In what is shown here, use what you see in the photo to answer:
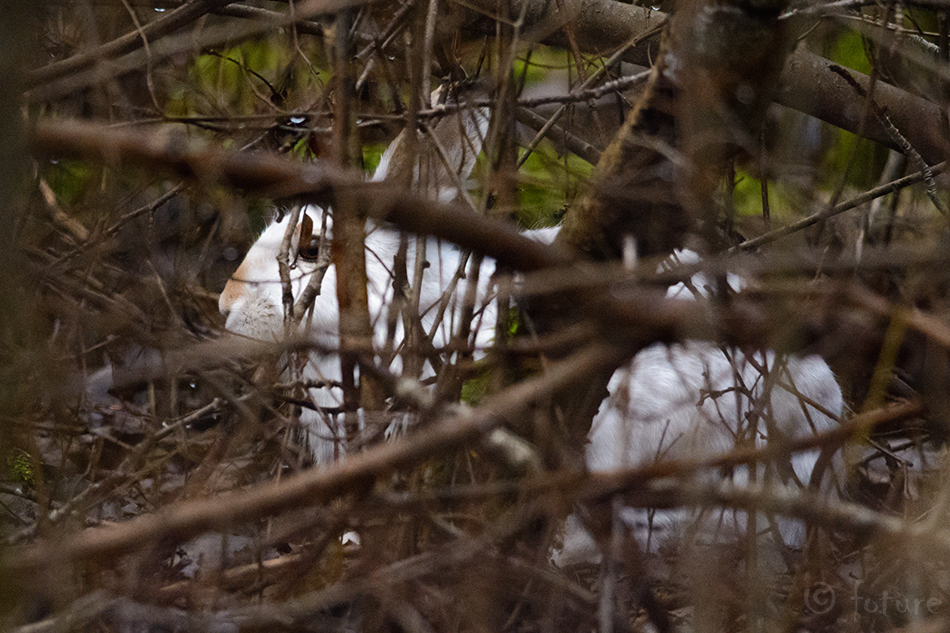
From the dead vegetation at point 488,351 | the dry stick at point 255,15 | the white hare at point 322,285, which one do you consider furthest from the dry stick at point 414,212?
the dry stick at point 255,15

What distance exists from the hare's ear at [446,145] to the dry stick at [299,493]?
2.85 ft

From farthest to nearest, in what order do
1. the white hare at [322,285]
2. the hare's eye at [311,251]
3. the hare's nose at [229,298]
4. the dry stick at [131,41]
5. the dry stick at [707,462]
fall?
the hare's nose at [229,298] < the hare's eye at [311,251] < the white hare at [322,285] < the dry stick at [131,41] < the dry stick at [707,462]

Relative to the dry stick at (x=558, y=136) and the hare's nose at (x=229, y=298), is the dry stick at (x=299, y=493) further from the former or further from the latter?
the hare's nose at (x=229, y=298)

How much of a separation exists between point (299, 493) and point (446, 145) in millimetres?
1658

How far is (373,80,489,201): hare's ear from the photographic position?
1879 millimetres

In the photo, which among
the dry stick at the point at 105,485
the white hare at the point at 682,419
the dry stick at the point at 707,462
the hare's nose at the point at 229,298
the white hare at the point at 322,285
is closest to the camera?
the dry stick at the point at 707,462

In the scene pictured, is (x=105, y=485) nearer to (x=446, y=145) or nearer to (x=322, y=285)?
(x=322, y=285)

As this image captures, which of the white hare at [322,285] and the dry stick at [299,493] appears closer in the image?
the dry stick at [299,493]

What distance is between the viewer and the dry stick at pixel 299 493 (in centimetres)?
84

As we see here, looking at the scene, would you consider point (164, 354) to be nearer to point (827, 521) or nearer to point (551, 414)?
point (551, 414)

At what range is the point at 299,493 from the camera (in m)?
0.87

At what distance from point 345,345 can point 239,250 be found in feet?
7.65

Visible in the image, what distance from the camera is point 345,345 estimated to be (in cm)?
128

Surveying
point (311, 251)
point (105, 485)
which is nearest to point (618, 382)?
point (311, 251)
